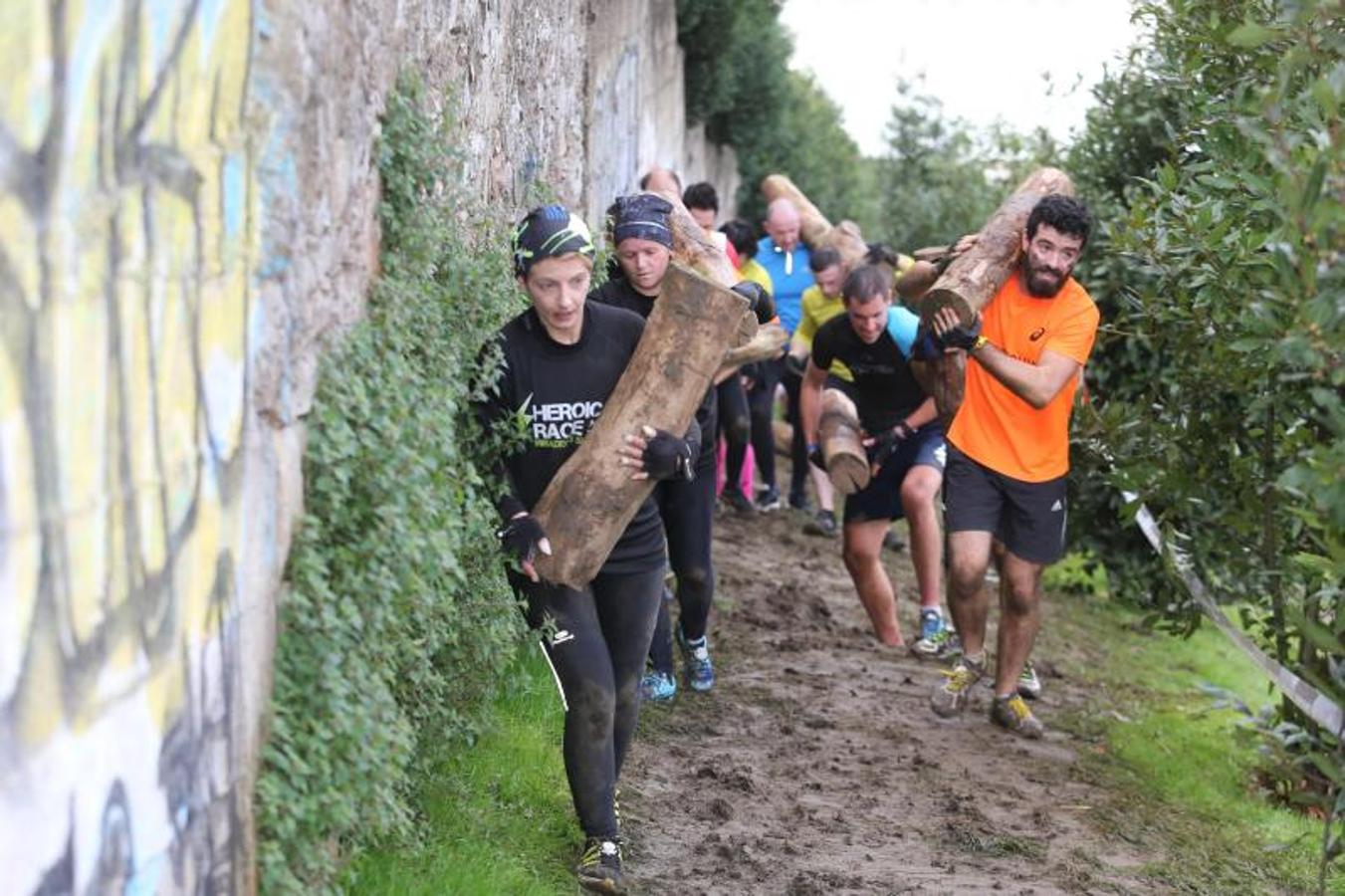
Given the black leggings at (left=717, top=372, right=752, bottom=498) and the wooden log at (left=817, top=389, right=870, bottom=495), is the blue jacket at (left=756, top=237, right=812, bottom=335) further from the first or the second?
the wooden log at (left=817, top=389, right=870, bottom=495)

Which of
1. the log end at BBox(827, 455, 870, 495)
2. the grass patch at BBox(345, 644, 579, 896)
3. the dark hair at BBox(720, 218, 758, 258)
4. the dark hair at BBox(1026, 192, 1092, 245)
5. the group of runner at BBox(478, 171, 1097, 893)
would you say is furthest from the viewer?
the dark hair at BBox(720, 218, 758, 258)

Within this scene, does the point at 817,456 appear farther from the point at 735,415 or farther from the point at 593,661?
the point at 593,661

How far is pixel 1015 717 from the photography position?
338 inches

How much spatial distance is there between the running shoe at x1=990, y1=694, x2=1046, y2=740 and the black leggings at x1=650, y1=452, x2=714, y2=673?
1.44m

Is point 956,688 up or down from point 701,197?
down

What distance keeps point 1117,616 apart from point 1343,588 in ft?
26.3

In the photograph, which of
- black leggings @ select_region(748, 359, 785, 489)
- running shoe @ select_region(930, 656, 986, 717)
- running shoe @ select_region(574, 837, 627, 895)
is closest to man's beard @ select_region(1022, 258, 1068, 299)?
running shoe @ select_region(930, 656, 986, 717)

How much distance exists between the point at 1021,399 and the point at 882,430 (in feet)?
4.88

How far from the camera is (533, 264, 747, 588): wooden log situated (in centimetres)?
580

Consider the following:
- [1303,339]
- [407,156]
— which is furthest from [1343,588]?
[407,156]

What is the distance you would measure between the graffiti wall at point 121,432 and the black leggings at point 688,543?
4.15m

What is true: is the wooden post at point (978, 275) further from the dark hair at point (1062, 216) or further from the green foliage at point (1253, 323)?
the green foliage at point (1253, 323)

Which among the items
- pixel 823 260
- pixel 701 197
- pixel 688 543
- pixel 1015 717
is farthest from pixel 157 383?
pixel 701 197

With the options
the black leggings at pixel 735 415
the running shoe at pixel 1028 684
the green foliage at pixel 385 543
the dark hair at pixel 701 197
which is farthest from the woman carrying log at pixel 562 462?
the dark hair at pixel 701 197
